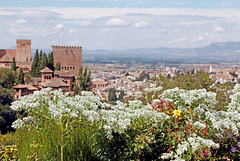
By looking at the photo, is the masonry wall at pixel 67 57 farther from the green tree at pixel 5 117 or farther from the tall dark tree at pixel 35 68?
the green tree at pixel 5 117

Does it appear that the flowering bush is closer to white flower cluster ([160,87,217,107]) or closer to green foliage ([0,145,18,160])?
white flower cluster ([160,87,217,107])

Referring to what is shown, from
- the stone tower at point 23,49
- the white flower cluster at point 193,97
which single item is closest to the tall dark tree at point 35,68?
the stone tower at point 23,49

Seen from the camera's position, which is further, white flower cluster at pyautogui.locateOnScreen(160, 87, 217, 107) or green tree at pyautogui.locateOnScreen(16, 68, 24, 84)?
green tree at pyautogui.locateOnScreen(16, 68, 24, 84)

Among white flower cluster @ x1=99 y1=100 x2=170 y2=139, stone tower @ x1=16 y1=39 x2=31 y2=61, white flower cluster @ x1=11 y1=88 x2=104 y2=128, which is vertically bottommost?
white flower cluster @ x1=99 y1=100 x2=170 y2=139

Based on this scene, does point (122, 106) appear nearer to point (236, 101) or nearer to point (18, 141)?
point (18, 141)

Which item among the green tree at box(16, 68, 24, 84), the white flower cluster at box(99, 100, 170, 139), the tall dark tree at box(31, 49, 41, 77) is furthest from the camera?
the tall dark tree at box(31, 49, 41, 77)

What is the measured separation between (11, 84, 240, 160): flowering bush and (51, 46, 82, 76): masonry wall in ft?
146

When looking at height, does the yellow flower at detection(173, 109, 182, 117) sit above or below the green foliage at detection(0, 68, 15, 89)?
above

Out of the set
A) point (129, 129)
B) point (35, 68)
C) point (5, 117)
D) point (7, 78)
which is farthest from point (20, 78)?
point (129, 129)

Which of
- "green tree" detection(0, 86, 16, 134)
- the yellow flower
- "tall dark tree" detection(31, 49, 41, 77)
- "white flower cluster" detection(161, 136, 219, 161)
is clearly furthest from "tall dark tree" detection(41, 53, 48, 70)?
"white flower cluster" detection(161, 136, 219, 161)

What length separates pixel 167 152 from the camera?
10.1 ft

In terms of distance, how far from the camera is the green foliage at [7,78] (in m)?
34.3

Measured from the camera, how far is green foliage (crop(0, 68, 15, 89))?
3434 cm

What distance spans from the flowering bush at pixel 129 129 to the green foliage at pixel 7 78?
33.3 m
